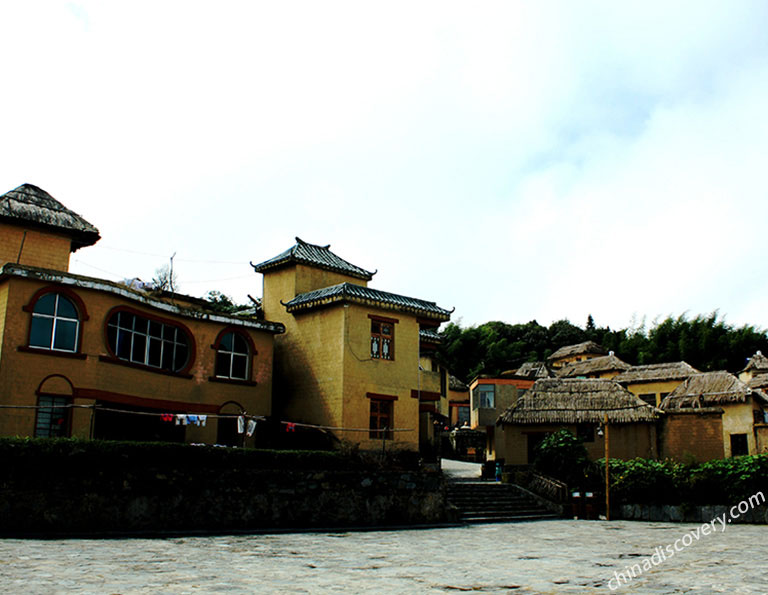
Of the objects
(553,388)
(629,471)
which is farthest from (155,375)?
(553,388)

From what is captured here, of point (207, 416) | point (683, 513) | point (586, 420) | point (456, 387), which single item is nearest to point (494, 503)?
point (683, 513)

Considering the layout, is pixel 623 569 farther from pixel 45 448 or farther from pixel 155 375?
pixel 155 375

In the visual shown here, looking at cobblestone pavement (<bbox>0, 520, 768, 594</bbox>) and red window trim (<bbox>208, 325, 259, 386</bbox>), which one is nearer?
cobblestone pavement (<bbox>0, 520, 768, 594</bbox>)

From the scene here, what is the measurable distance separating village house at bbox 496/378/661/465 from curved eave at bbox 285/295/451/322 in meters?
6.89

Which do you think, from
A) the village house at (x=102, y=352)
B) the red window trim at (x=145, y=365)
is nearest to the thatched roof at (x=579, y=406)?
the village house at (x=102, y=352)

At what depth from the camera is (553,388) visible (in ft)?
106

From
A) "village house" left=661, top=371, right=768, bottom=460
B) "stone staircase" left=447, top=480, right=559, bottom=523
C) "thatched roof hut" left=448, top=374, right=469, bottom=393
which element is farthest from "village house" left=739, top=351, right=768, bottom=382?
"stone staircase" left=447, top=480, right=559, bottom=523

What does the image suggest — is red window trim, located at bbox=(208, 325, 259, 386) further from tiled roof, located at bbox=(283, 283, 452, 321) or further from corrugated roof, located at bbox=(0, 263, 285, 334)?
tiled roof, located at bbox=(283, 283, 452, 321)

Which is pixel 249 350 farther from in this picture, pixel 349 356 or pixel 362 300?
pixel 362 300

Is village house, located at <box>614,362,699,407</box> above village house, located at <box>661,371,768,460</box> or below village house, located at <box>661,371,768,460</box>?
above

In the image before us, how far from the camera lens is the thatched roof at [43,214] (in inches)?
923

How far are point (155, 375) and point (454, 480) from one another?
11.7 metres

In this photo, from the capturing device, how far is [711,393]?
112ft

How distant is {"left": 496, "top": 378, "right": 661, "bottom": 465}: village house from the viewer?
99.4 ft
